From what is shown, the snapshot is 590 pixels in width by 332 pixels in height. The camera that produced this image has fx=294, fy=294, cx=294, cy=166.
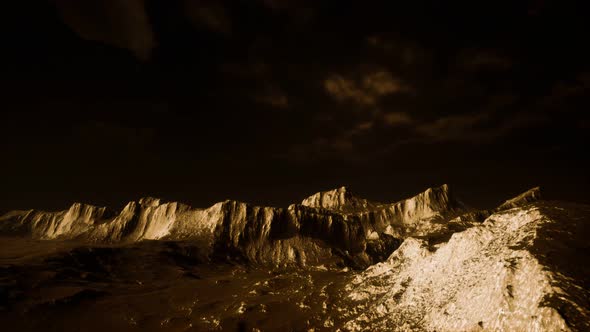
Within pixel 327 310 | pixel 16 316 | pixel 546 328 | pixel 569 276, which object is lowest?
pixel 16 316

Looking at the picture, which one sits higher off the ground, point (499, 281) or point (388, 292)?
point (499, 281)

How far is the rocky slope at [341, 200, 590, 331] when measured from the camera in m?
28.8

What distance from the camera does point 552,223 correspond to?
4056 cm

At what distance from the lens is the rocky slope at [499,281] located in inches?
1132

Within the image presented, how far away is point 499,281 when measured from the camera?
Answer: 1377 inches

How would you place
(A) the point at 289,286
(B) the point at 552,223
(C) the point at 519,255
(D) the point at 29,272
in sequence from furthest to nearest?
(D) the point at 29,272
(A) the point at 289,286
(B) the point at 552,223
(C) the point at 519,255

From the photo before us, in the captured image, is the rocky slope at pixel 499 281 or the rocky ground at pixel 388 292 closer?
the rocky slope at pixel 499 281

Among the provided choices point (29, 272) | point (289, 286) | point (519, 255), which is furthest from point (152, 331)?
point (29, 272)

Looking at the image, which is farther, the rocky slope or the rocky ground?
the rocky ground

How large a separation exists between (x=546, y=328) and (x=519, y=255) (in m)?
10.7

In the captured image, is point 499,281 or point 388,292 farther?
point 388,292

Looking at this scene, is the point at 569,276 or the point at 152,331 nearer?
the point at 569,276

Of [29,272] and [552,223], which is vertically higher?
[552,223]

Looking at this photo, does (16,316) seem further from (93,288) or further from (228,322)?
(228,322)
